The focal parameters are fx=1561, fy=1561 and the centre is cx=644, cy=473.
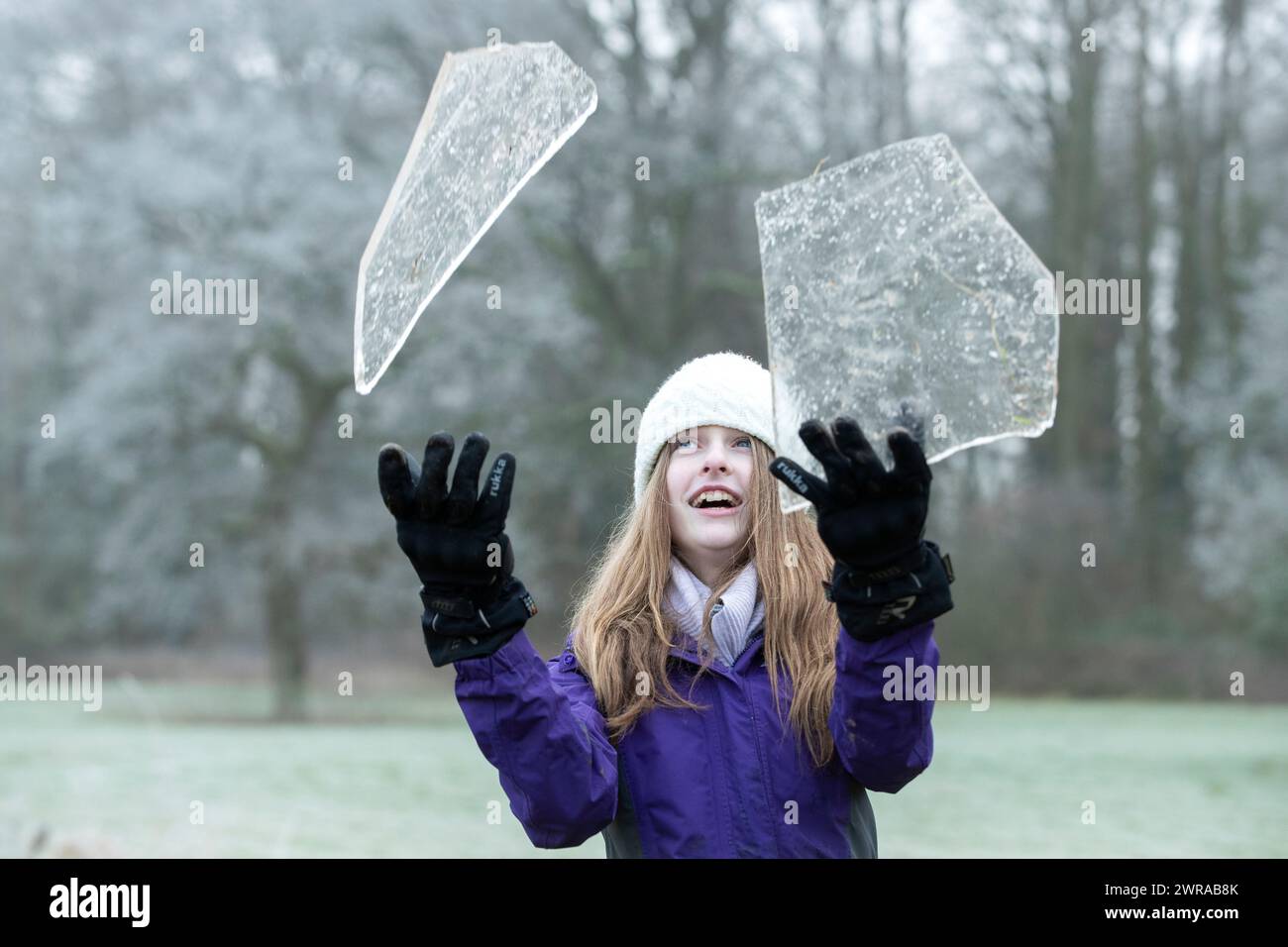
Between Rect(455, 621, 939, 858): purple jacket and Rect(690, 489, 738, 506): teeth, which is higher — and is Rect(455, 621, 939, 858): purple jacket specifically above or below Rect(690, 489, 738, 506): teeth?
below

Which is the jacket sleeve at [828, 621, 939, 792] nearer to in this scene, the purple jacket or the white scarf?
the purple jacket

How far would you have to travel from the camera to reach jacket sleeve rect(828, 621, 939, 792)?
7.47ft

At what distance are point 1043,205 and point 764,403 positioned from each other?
72.3 feet

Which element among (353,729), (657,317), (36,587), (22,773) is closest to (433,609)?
(22,773)

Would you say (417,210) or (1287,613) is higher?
(417,210)

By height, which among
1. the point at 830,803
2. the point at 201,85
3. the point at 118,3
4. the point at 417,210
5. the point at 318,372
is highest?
the point at 118,3

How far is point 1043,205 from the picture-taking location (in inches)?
933

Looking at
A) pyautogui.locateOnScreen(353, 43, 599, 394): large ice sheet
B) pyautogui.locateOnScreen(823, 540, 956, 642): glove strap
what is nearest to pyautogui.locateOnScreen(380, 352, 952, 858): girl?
pyautogui.locateOnScreen(823, 540, 956, 642): glove strap

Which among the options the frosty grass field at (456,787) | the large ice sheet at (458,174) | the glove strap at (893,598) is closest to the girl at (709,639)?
the glove strap at (893,598)

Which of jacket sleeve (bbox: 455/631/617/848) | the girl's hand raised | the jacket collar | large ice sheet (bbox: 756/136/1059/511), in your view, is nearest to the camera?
the girl's hand raised

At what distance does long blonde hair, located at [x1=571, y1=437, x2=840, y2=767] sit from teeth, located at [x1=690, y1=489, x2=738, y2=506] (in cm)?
3

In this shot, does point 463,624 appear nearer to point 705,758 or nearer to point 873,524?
point 705,758

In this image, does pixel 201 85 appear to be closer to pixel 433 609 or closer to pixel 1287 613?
pixel 1287 613

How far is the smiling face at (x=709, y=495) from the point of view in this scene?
2729 millimetres
